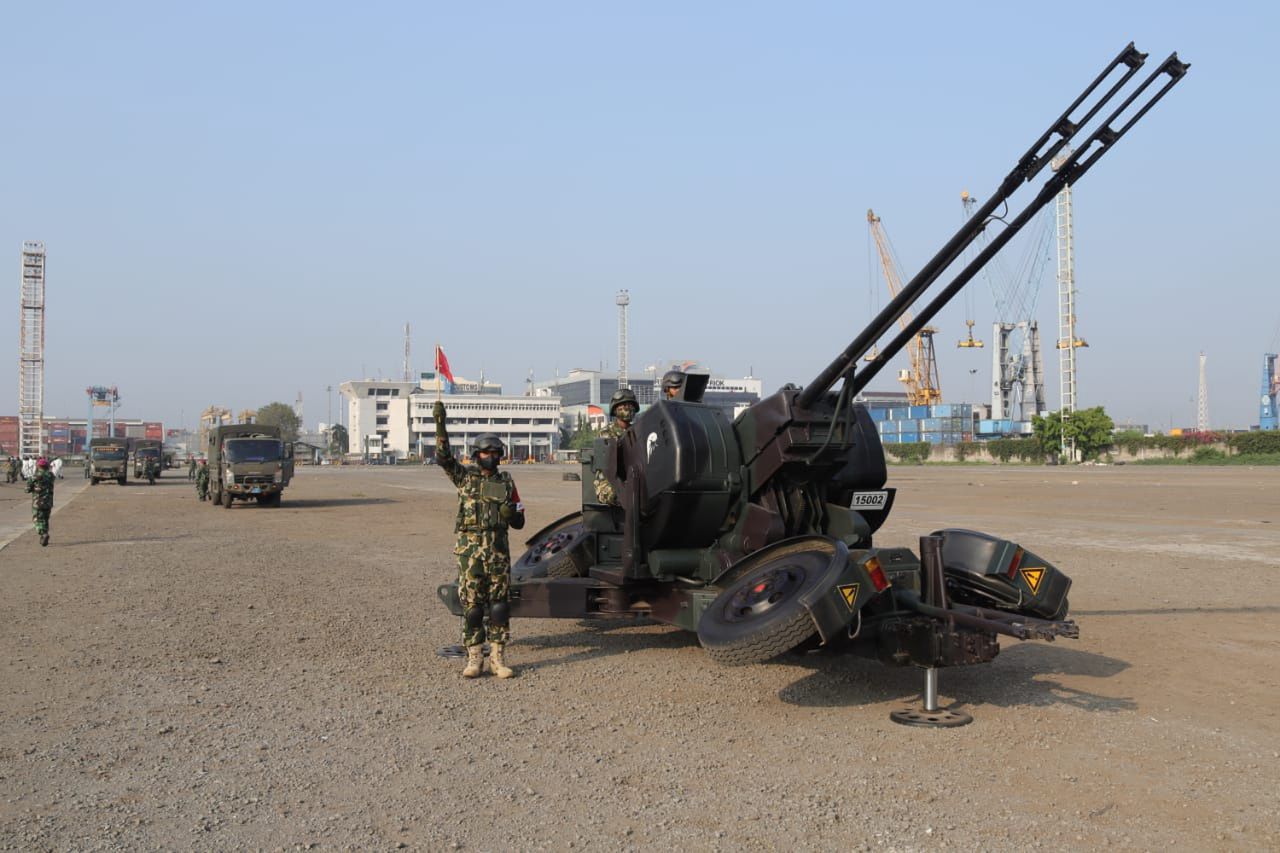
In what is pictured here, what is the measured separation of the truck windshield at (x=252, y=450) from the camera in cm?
3384

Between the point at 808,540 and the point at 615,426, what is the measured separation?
232cm

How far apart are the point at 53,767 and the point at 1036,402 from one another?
16671cm

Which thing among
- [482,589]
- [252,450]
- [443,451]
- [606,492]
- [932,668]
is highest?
[443,451]

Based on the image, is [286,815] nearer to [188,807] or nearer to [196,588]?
[188,807]

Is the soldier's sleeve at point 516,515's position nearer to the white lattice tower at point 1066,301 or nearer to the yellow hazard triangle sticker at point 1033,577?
the yellow hazard triangle sticker at point 1033,577

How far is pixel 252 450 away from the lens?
3431 cm

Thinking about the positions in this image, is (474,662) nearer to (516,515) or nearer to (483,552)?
(483,552)

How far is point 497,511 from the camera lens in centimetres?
805

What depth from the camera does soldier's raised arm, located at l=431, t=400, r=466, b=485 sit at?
302 inches

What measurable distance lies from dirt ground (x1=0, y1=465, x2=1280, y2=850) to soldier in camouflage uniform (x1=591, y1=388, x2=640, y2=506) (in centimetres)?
134

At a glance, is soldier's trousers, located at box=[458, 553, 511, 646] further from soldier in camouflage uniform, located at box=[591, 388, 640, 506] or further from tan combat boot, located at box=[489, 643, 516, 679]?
soldier in camouflage uniform, located at box=[591, 388, 640, 506]

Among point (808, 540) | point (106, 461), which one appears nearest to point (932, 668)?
point (808, 540)

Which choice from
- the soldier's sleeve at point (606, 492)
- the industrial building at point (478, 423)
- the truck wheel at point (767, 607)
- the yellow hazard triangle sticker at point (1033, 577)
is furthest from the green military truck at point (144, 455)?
the industrial building at point (478, 423)

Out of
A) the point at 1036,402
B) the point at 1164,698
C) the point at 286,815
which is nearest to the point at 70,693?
the point at 286,815
